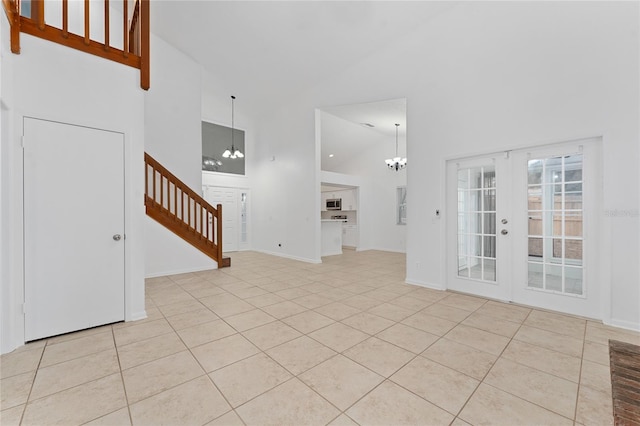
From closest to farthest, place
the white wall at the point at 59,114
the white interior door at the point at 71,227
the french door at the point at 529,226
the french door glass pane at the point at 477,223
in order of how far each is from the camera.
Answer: the white wall at the point at 59,114, the white interior door at the point at 71,227, the french door at the point at 529,226, the french door glass pane at the point at 477,223

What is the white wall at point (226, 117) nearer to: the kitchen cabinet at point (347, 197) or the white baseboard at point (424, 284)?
the kitchen cabinet at point (347, 197)

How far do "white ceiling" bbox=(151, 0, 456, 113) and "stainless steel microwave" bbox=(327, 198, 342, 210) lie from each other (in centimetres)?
446

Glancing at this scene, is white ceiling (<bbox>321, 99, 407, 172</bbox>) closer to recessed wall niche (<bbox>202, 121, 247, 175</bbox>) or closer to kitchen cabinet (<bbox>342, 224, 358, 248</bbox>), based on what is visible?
kitchen cabinet (<bbox>342, 224, 358, 248</bbox>)

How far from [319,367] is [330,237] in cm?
596

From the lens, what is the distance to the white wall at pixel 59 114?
236 cm

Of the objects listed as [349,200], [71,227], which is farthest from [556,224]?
[349,200]

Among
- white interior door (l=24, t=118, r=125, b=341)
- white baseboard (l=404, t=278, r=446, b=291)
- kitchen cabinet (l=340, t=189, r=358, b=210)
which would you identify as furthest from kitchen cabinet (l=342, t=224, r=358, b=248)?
white interior door (l=24, t=118, r=125, b=341)

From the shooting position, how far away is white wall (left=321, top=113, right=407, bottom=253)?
29.4ft

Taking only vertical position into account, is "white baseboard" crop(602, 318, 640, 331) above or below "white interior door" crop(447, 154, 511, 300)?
below

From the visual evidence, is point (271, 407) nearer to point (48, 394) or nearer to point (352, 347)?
point (352, 347)

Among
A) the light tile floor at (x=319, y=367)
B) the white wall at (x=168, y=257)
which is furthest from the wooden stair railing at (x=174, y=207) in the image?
the light tile floor at (x=319, y=367)

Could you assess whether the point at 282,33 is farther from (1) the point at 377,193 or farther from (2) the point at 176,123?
(1) the point at 377,193

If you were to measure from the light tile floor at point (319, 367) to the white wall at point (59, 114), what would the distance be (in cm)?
51

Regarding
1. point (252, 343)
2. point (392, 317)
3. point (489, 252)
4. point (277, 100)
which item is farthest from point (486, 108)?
point (277, 100)
